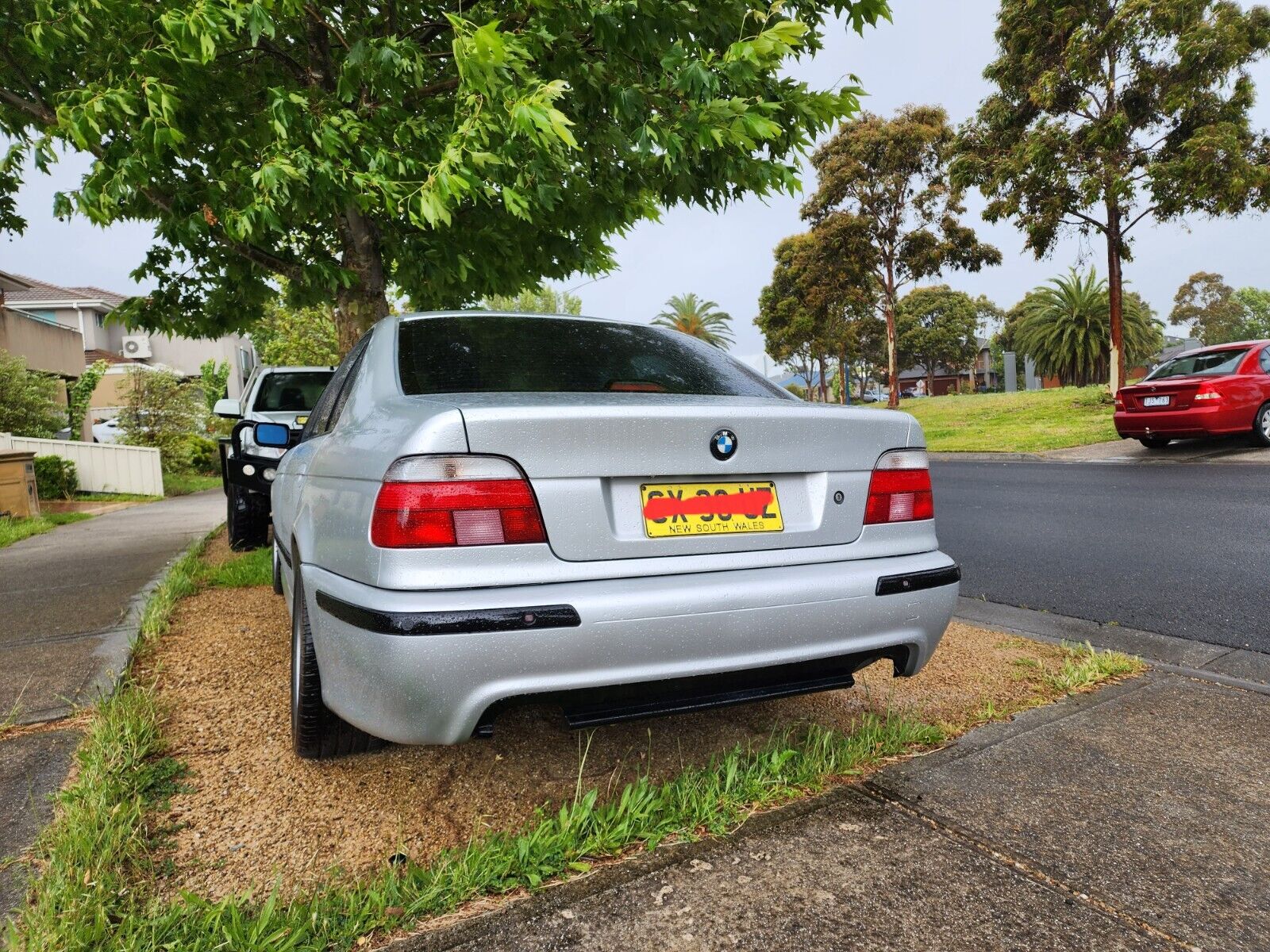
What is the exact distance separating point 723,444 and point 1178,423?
12344 mm

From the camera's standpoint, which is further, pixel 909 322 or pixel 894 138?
pixel 909 322

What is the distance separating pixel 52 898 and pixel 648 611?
1453 mm

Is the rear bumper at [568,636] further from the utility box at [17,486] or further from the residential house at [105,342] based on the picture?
the residential house at [105,342]

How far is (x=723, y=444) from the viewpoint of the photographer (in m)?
2.10

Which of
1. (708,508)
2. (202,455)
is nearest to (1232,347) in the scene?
(708,508)

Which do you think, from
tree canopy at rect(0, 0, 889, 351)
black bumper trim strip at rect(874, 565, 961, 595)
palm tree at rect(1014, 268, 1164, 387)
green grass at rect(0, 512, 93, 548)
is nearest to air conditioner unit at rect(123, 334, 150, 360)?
green grass at rect(0, 512, 93, 548)

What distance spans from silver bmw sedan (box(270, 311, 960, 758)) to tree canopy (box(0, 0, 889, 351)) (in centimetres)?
194

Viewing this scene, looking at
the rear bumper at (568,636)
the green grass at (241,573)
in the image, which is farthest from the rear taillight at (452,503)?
the green grass at (241,573)

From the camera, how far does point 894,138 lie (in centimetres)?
2941

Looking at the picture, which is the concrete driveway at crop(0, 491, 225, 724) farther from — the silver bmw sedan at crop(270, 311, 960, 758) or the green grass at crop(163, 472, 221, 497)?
the green grass at crop(163, 472, 221, 497)

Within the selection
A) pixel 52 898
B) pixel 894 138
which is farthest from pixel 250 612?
pixel 894 138

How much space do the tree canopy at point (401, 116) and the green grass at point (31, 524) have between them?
446cm

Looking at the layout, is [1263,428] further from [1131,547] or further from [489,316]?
[489,316]

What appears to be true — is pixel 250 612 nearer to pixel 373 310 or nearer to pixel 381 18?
pixel 373 310
